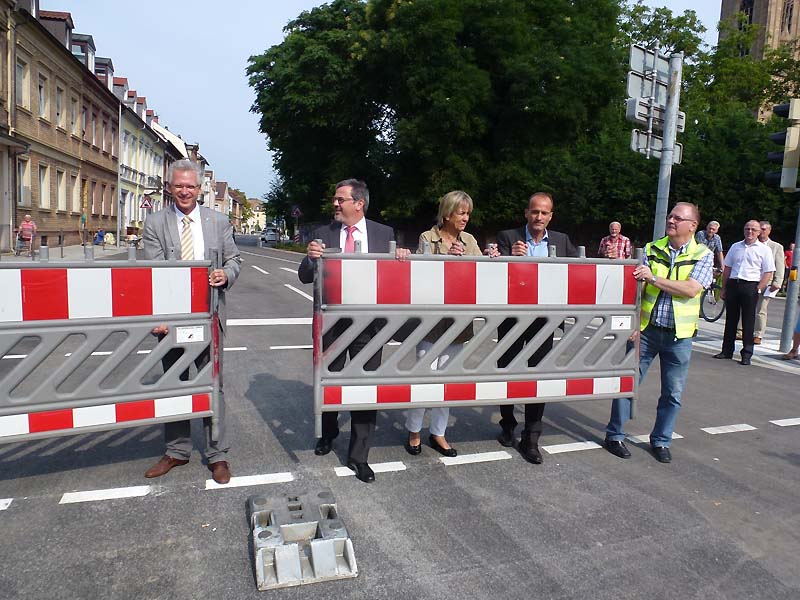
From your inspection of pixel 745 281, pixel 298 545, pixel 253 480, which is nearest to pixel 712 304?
pixel 745 281

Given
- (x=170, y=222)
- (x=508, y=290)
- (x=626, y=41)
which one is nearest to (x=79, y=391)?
(x=170, y=222)

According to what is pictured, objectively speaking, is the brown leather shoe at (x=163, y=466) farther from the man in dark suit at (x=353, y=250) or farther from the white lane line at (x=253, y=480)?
the man in dark suit at (x=353, y=250)

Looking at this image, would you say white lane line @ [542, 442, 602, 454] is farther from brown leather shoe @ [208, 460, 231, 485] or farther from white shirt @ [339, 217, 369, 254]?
brown leather shoe @ [208, 460, 231, 485]

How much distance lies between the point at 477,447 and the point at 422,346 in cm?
102

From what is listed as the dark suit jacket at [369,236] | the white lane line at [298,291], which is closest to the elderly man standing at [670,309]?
the dark suit jacket at [369,236]

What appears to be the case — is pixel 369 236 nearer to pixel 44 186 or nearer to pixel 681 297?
pixel 681 297

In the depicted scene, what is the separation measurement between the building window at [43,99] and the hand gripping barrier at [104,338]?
1224 inches

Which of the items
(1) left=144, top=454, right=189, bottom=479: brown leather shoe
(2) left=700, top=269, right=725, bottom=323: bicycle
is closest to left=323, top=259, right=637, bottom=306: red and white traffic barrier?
(1) left=144, top=454, right=189, bottom=479: brown leather shoe

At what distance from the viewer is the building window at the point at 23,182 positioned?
1083 inches

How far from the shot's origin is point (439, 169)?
31469 millimetres

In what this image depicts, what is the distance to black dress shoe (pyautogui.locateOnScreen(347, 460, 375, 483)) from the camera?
4168 mm

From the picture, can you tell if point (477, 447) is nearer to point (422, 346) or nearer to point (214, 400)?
point (422, 346)

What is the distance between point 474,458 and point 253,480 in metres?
1.52

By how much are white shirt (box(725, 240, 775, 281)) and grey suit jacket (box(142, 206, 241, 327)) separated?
24.1 feet
